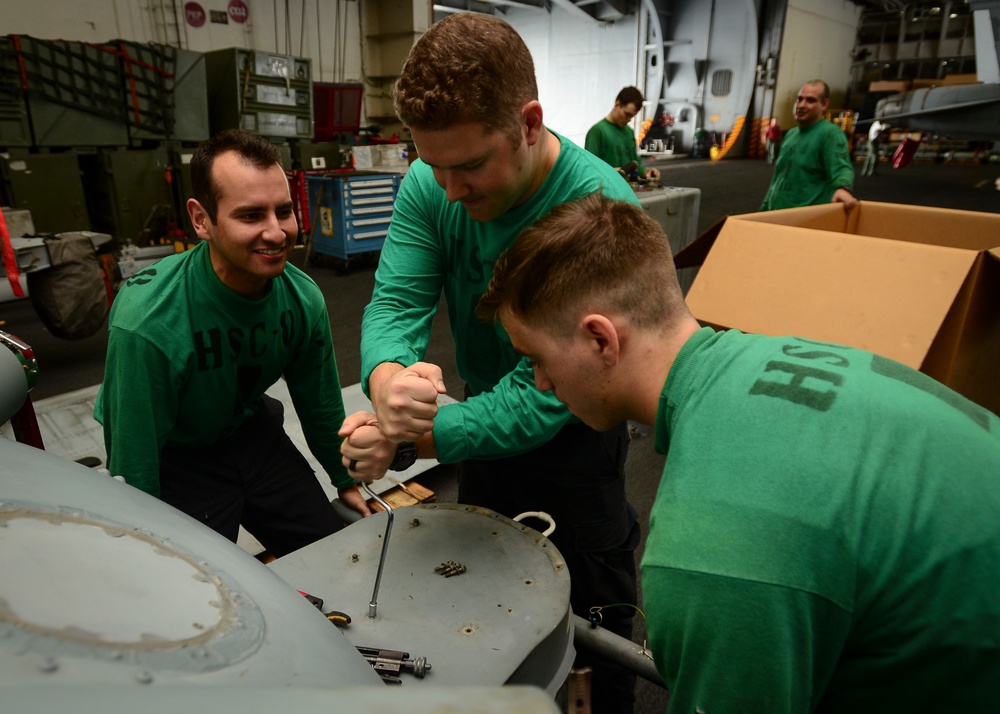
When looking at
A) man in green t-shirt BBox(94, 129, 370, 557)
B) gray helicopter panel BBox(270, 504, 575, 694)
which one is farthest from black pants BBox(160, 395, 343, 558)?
gray helicopter panel BBox(270, 504, 575, 694)

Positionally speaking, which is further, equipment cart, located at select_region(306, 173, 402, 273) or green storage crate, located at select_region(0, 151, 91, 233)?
equipment cart, located at select_region(306, 173, 402, 273)

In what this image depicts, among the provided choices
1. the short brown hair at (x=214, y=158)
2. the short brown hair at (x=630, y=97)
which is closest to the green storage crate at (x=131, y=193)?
the short brown hair at (x=630, y=97)

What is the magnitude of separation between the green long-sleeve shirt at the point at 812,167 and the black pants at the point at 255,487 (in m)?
3.55

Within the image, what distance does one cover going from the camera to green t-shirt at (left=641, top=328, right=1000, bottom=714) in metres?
0.61

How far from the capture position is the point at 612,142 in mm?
5375

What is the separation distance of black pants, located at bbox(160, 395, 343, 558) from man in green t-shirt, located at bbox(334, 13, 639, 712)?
56cm

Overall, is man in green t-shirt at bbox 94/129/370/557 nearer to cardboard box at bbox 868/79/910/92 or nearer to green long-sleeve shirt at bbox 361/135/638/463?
green long-sleeve shirt at bbox 361/135/638/463

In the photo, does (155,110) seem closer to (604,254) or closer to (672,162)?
(604,254)

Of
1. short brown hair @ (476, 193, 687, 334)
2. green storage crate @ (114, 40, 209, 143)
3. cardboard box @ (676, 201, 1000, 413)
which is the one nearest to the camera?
short brown hair @ (476, 193, 687, 334)

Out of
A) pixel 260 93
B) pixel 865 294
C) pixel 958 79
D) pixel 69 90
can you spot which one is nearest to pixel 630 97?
pixel 260 93

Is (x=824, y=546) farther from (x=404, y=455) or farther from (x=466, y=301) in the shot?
(x=466, y=301)

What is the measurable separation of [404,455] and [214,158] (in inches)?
41.3

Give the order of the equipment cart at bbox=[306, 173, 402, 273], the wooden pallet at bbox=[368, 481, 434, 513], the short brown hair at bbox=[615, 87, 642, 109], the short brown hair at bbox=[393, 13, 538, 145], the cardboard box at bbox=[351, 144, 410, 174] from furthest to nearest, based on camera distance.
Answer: the cardboard box at bbox=[351, 144, 410, 174] → the equipment cart at bbox=[306, 173, 402, 273] → the short brown hair at bbox=[615, 87, 642, 109] → the wooden pallet at bbox=[368, 481, 434, 513] → the short brown hair at bbox=[393, 13, 538, 145]

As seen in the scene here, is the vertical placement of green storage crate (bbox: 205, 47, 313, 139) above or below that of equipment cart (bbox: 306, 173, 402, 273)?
above
